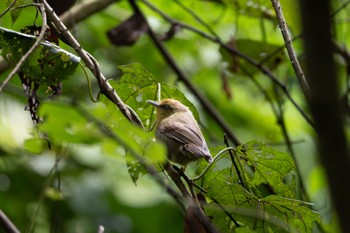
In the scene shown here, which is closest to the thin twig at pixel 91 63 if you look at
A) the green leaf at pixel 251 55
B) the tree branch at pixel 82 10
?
the tree branch at pixel 82 10

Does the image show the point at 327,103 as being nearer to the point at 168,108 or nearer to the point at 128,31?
the point at 168,108

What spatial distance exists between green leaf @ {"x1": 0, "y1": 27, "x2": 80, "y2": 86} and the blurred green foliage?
7cm

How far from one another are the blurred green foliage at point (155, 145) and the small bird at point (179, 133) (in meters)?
0.10

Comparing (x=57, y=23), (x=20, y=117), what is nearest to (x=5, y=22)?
(x=57, y=23)

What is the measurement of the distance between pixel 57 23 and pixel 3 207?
1.98m

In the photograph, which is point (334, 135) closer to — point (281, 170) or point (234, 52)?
point (281, 170)

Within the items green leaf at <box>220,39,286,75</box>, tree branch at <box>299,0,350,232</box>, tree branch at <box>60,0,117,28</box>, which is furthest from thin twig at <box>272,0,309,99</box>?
green leaf at <box>220,39,286,75</box>

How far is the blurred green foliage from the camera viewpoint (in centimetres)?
201

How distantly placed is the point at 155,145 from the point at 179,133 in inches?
47.6

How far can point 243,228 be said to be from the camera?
1.92 m

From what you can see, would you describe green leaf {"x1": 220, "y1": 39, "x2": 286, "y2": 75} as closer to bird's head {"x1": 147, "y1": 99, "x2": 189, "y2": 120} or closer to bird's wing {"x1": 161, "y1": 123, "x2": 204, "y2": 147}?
bird's head {"x1": 147, "y1": 99, "x2": 189, "y2": 120}

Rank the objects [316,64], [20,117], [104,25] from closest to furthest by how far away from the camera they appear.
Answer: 1. [316,64]
2. [20,117]
3. [104,25]

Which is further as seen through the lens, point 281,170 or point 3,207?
point 3,207

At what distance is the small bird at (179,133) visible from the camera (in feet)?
7.86
